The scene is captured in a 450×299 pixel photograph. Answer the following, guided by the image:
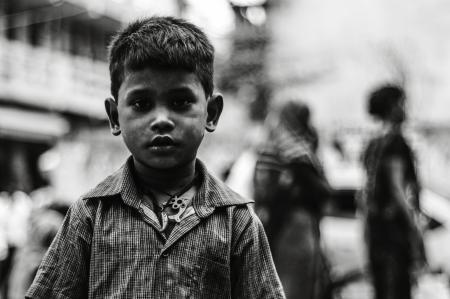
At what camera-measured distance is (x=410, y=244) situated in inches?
183

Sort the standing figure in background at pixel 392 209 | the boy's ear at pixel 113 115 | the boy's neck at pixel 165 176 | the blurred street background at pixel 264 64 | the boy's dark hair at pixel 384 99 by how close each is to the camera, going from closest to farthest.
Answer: the boy's neck at pixel 165 176 < the boy's ear at pixel 113 115 < the standing figure in background at pixel 392 209 < the boy's dark hair at pixel 384 99 < the blurred street background at pixel 264 64

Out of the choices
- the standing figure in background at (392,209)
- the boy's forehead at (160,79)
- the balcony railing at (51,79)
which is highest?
the balcony railing at (51,79)

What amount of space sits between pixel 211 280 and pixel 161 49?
0.63m

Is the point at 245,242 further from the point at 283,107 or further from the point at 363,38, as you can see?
the point at 363,38

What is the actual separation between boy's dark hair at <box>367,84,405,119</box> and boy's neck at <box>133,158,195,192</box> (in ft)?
11.2

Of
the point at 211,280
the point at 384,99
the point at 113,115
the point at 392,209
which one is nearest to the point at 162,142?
the point at 113,115

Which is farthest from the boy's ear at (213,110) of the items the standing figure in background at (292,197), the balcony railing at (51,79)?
the balcony railing at (51,79)

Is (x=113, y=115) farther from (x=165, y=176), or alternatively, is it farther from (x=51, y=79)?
(x=51, y=79)

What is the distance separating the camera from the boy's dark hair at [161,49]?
1.67 m

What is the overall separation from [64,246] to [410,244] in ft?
11.5

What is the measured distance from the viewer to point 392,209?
4.69m

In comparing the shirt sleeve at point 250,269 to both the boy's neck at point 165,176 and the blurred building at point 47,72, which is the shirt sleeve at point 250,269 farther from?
the blurred building at point 47,72

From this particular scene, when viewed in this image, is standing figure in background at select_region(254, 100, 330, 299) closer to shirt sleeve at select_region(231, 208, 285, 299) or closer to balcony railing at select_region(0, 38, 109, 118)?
shirt sleeve at select_region(231, 208, 285, 299)

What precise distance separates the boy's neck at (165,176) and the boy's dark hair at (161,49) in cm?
23
